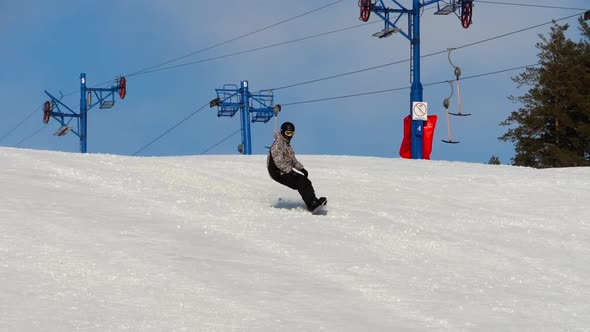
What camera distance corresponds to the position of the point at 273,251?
13055 mm

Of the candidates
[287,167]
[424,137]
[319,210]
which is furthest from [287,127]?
[424,137]

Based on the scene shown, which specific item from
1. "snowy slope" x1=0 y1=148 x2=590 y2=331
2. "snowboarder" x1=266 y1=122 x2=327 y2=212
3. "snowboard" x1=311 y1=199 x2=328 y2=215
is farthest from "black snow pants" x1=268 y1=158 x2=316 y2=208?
"snowy slope" x1=0 y1=148 x2=590 y2=331

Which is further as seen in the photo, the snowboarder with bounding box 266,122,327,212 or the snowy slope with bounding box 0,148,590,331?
the snowboarder with bounding box 266,122,327,212

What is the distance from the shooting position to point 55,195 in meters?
15.2

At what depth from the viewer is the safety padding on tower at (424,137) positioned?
107 feet

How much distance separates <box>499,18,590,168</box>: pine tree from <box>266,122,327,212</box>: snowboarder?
35.7 metres

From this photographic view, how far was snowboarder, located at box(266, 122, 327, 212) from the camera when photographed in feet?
52.7

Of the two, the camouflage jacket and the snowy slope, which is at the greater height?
the camouflage jacket

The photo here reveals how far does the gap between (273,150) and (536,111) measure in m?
37.8

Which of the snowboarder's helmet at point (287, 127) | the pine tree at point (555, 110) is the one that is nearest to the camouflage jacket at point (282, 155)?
the snowboarder's helmet at point (287, 127)

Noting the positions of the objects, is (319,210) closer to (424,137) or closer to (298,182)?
(298,182)

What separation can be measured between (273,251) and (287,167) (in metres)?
3.28

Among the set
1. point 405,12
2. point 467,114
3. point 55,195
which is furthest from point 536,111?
point 55,195

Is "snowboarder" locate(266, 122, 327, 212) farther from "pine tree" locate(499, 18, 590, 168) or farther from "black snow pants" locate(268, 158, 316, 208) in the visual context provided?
"pine tree" locate(499, 18, 590, 168)
